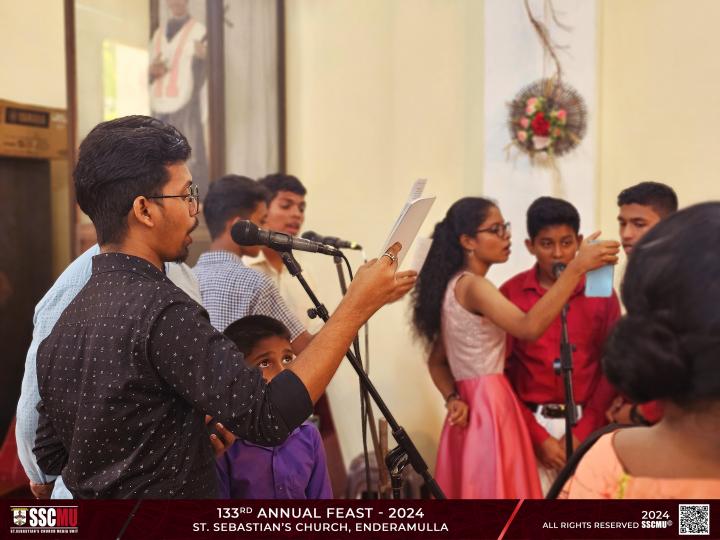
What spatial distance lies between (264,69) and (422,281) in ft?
5.44

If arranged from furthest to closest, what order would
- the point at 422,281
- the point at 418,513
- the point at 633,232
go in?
the point at 422,281
the point at 633,232
the point at 418,513

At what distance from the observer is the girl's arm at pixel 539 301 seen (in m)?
2.35

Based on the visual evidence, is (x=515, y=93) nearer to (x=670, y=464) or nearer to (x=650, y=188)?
(x=650, y=188)

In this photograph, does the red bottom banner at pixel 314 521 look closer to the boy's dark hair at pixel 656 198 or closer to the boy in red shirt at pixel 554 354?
the boy in red shirt at pixel 554 354

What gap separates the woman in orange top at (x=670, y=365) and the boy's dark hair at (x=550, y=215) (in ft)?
6.26

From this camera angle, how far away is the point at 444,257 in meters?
2.82

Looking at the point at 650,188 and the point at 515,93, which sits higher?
the point at 515,93

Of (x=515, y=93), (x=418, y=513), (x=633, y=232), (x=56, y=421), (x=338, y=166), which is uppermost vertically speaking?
(x=515, y=93)

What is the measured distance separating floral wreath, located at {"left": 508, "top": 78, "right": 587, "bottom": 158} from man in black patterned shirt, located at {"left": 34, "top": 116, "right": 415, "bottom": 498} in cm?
216

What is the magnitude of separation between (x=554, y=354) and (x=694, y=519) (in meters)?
1.56

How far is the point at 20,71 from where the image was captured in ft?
12.0

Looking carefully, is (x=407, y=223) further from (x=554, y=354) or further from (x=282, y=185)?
(x=282, y=185)

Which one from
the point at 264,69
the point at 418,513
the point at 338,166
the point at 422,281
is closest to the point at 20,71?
the point at 264,69

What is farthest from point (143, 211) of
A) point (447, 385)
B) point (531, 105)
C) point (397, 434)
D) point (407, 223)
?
point (531, 105)
